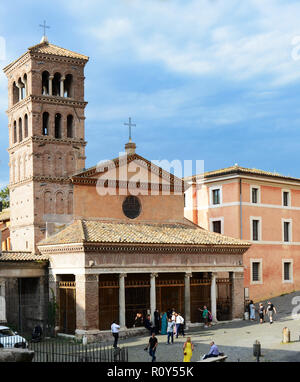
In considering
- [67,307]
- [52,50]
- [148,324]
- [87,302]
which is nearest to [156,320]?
[148,324]

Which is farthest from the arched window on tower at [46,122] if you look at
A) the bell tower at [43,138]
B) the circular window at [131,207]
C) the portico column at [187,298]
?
the portico column at [187,298]

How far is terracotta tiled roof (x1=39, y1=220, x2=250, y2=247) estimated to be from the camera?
32.7 meters

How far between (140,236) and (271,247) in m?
13.9

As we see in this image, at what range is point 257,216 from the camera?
44250 millimetres

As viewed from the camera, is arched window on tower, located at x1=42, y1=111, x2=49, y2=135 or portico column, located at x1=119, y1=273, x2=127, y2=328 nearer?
portico column, located at x1=119, y1=273, x2=127, y2=328

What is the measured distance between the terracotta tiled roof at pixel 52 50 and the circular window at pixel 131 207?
9530mm

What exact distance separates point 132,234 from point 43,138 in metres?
8.51

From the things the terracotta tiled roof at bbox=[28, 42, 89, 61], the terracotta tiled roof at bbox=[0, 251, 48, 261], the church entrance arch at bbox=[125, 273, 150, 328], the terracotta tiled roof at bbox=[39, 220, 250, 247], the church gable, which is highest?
the terracotta tiled roof at bbox=[28, 42, 89, 61]

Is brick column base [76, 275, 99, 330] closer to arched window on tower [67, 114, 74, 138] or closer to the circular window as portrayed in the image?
the circular window

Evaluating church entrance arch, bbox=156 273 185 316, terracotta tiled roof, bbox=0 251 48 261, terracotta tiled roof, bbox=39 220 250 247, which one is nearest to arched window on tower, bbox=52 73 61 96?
terracotta tiled roof, bbox=39 220 250 247

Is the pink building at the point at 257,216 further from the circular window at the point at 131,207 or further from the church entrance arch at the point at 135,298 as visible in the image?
the church entrance arch at the point at 135,298

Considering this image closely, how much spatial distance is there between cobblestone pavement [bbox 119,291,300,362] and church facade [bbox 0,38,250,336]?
1.98 meters

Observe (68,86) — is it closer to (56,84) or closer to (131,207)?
(56,84)
